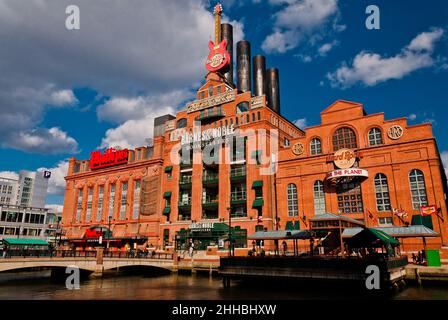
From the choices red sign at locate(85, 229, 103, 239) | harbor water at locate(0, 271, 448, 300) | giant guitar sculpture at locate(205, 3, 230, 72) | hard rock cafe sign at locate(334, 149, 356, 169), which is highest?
giant guitar sculpture at locate(205, 3, 230, 72)

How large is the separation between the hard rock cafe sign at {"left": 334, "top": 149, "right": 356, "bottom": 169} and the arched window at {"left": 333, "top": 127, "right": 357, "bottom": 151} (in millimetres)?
1606

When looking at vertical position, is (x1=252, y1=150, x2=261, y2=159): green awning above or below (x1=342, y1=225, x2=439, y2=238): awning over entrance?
above

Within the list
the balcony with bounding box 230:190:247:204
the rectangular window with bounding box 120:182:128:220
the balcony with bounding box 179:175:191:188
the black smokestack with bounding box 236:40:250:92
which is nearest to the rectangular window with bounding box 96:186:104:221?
the rectangular window with bounding box 120:182:128:220

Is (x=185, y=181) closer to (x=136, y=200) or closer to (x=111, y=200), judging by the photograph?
(x=136, y=200)

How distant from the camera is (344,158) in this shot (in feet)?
→ 162

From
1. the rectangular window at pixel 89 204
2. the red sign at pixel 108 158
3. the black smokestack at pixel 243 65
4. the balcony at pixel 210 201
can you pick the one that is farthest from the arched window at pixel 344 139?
the rectangular window at pixel 89 204

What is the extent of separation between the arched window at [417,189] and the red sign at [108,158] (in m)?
56.2

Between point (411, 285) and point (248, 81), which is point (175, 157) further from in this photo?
point (411, 285)

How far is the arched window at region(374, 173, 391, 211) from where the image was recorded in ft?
152

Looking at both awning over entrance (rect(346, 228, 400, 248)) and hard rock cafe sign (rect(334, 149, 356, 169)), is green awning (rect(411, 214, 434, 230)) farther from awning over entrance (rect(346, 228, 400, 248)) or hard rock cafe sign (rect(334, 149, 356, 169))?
awning over entrance (rect(346, 228, 400, 248))

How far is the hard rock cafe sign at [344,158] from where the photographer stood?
160 ft

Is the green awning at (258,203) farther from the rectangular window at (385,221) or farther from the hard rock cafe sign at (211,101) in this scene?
the hard rock cafe sign at (211,101)

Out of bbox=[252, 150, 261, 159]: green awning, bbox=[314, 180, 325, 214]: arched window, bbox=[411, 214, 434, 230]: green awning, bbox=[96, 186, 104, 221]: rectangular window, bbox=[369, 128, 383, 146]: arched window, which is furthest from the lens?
bbox=[96, 186, 104, 221]: rectangular window
